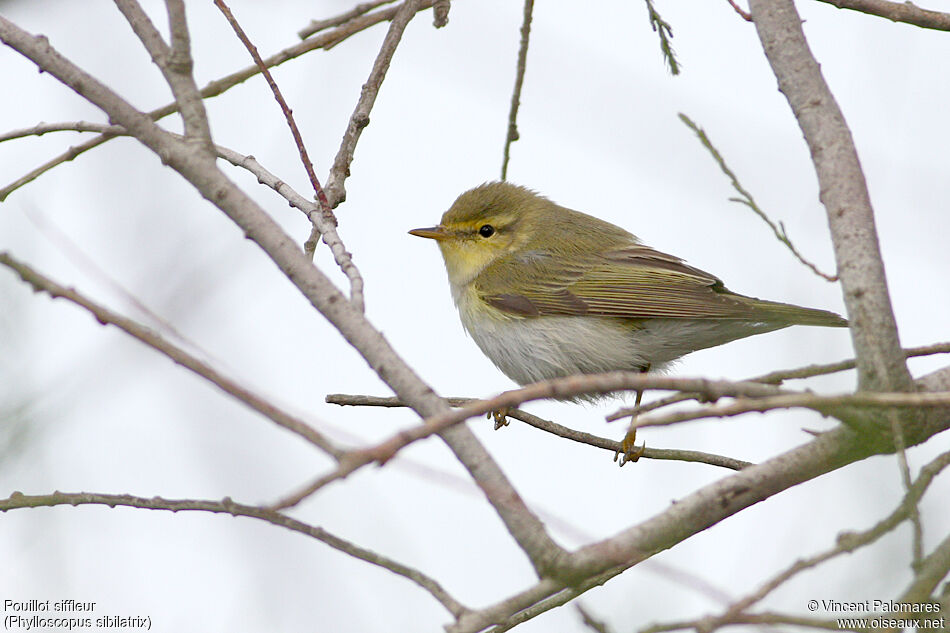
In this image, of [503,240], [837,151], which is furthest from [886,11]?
[503,240]

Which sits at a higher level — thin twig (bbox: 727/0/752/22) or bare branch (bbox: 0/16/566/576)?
thin twig (bbox: 727/0/752/22)

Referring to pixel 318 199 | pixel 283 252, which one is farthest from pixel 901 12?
pixel 283 252

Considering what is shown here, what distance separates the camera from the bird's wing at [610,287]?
4906 millimetres

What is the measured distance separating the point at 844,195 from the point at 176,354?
1.65 metres

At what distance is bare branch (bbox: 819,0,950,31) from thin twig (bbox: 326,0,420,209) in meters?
1.54

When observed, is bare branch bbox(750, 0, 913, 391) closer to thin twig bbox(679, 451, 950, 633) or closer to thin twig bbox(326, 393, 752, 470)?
thin twig bbox(679, 451, 950, 633)

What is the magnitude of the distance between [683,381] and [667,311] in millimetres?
3334

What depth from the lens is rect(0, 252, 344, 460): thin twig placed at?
1.46 metres

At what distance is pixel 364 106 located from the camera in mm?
3305

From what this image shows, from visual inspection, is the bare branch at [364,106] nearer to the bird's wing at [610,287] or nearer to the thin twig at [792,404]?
the thin twig at [792,404]

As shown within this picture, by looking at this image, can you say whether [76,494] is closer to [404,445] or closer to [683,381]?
[404,445]

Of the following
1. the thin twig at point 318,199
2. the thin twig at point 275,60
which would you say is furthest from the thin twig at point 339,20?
the thin twig at point 318,199

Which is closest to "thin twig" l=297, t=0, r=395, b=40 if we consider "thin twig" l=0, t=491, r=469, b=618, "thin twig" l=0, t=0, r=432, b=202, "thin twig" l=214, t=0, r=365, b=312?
"thin twig" l=0, t=0, r=432, b=202

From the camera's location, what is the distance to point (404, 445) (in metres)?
1.51
